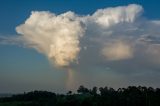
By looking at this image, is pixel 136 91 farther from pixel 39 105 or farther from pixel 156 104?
pixel 39 105

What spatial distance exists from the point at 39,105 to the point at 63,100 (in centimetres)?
1307

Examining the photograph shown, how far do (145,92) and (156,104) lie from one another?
93.3 feet

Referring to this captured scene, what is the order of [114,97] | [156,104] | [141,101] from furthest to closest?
[114,97], [141,101], [156,104]

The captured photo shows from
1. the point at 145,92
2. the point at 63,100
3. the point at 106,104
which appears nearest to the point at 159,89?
the point at 145,92

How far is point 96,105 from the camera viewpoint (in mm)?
148000

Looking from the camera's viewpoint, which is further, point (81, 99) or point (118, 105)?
point (81, 99)

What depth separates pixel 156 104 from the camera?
5113 inches

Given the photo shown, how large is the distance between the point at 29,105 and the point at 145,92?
185ft

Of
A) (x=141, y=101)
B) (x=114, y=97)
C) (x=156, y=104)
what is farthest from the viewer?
(x=114, y=97)

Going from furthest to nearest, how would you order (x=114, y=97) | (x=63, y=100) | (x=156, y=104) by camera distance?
1. (x=63, y=100)
2. (x=114, y=97)
3. (x=156, y=104)

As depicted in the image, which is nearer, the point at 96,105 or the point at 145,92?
the point at 96,105

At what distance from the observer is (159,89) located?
159m

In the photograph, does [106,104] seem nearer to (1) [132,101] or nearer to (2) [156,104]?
(1) [132,101]

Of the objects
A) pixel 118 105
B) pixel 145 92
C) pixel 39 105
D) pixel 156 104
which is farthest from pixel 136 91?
pixel 39 105
